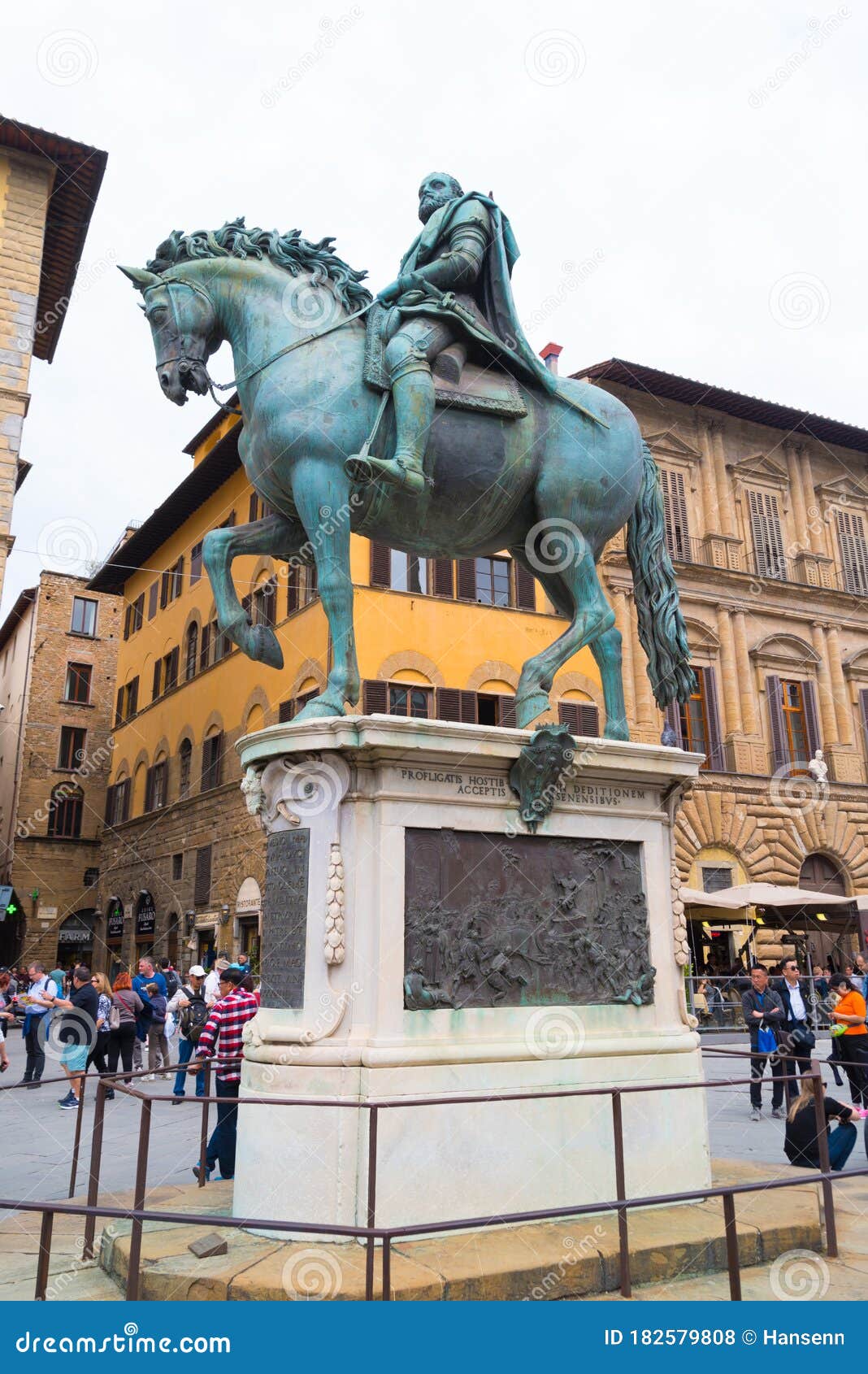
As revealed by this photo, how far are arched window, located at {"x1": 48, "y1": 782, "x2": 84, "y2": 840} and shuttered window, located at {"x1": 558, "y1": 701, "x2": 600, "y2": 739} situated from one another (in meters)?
22.8

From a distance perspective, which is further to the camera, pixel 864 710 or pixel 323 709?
pixel 864 710

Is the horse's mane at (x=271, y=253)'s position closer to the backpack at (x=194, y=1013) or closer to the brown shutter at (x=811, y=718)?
the backpack at (x=194, y=1013)

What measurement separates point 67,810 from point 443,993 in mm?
38932

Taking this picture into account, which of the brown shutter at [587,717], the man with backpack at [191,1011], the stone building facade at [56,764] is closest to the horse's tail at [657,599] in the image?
the man with backpack at [191,1011]

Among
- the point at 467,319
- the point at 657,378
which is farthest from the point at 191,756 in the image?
the point at 467,319

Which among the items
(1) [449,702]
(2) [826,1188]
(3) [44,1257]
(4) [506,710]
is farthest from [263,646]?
(4) [506,710]

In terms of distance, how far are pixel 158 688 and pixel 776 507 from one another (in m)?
19.9

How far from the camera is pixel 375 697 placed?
23.8m

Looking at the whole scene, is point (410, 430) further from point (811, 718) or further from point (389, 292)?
point (811, 718)

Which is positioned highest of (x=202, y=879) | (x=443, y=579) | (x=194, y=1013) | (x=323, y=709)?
(x=443, y=579)

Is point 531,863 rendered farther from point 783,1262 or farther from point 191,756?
point 191,756

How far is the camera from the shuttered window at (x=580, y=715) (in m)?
25.9

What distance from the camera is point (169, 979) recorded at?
2234cm

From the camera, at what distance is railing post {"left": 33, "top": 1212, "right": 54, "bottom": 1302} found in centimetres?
408
